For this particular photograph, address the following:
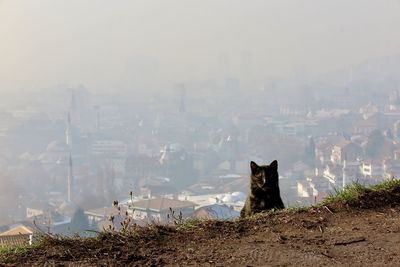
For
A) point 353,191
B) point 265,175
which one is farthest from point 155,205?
point 353,191

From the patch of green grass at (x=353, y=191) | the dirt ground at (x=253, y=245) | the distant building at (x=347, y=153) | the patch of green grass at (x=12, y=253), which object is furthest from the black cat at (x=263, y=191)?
the distant building at (x=347, y=153)

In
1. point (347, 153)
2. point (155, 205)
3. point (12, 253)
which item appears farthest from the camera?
point (347, 153)

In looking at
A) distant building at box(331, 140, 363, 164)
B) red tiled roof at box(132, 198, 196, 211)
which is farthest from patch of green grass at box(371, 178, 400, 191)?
distant building at box(331, 140, 363, 164)

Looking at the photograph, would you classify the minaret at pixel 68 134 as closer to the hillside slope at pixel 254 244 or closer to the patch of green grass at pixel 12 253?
the hillside slope at pixel 254 244

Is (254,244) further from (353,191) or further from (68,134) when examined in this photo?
(68,134)

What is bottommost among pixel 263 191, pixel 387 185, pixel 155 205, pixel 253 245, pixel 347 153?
pixel 155 205

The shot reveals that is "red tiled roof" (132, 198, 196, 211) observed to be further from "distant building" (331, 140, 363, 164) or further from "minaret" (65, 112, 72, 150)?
"minaret" (65, 112, 72, 150)

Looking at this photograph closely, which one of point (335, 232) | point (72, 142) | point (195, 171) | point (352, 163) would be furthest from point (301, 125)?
point (335, 232)
